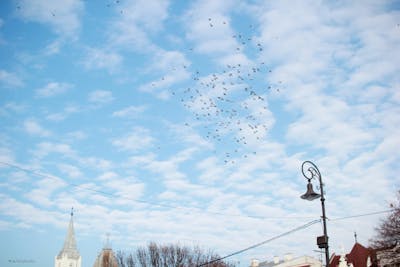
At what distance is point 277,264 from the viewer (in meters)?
67.7

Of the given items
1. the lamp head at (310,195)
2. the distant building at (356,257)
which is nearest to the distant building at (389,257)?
the distant building at (356,257)

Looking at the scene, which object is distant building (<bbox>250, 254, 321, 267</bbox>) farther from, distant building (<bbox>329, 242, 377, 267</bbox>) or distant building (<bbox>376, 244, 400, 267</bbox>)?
distant building (<bbox>376, 244, 400, 267</bbox>)

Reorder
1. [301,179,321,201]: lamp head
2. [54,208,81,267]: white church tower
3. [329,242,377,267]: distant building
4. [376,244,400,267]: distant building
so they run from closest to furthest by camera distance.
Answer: [301,179,321,201]: lamp head, [376,244,400,267]: distant building, [329,242,377,267]: distant building, [54,208,81,267]: white church tower

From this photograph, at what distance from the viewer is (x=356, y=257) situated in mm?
61062


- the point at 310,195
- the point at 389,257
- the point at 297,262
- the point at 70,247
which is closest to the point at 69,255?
the point at 70,247

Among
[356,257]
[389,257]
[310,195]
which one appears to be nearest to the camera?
[310,195]

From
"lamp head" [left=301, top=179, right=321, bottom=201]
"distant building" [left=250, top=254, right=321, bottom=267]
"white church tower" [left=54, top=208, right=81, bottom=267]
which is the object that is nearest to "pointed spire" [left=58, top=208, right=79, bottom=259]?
"white church tower" [left=54, top=208, right=81, bottom=267]

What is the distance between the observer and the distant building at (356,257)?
56.2 m

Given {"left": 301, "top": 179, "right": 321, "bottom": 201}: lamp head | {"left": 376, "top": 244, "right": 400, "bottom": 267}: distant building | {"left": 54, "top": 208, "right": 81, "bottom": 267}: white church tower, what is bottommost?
{"left": 376, "top": 244, "right": 400, "bottom": 267}: distant building

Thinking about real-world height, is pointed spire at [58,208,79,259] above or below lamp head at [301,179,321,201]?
above

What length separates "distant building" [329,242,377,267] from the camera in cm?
5622

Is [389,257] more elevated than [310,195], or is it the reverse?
[310,195]

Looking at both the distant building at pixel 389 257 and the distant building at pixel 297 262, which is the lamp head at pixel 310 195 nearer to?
the distant building at pixel 389 257

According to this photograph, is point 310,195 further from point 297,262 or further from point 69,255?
point 69,255
